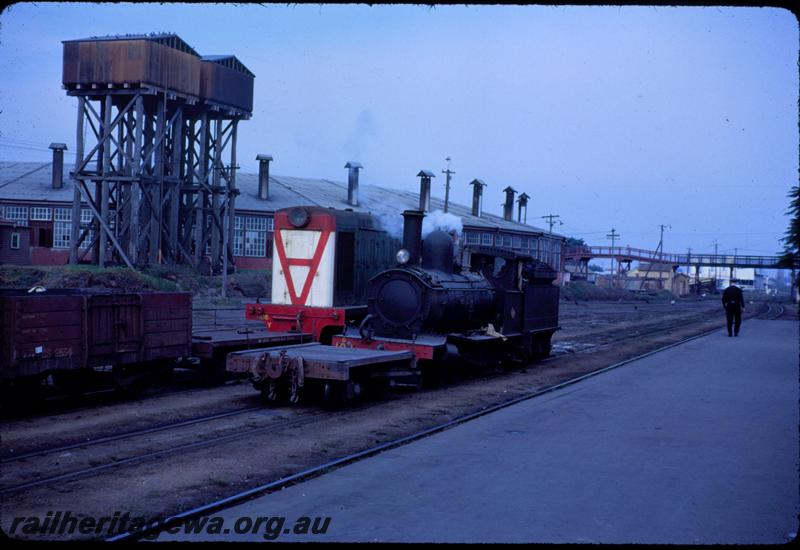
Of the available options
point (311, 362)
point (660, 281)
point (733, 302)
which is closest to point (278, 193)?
point (733, 302)

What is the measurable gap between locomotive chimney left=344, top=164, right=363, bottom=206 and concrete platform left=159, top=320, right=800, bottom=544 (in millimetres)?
39019

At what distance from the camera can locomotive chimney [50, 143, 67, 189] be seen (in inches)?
1844

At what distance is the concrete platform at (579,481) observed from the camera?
6527 millimetres

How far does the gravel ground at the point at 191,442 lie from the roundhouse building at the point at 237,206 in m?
25.3

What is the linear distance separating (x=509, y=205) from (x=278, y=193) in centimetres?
2547

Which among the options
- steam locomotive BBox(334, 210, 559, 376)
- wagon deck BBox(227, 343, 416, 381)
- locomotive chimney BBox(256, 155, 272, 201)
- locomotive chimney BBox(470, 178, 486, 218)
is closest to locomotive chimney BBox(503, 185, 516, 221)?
locomotive chimney BBox(470, 178, 486, 218)

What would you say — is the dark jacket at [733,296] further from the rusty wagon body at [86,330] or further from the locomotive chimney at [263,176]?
the locomotive chimney at [263,176]

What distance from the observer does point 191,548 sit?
18.5 feet

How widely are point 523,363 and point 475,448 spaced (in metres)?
9.96

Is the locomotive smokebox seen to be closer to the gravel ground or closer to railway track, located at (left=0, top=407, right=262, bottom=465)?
the gravel ground

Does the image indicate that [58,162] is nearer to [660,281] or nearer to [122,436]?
[122,436]

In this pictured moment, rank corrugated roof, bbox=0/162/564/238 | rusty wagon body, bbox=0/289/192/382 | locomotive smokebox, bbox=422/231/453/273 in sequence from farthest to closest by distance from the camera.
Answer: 1. corrugated roof, bbox=0/162/564/238
2. locomotive smokebox, bbox=422/231/453/273
3. rusty wagon body, bbox=0/289/192/382

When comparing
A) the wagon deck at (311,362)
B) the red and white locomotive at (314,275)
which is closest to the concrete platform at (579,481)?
the wagon deck at (311,362)

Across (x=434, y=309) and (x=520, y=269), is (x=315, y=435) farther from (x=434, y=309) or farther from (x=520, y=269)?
(x=520, y=269)
